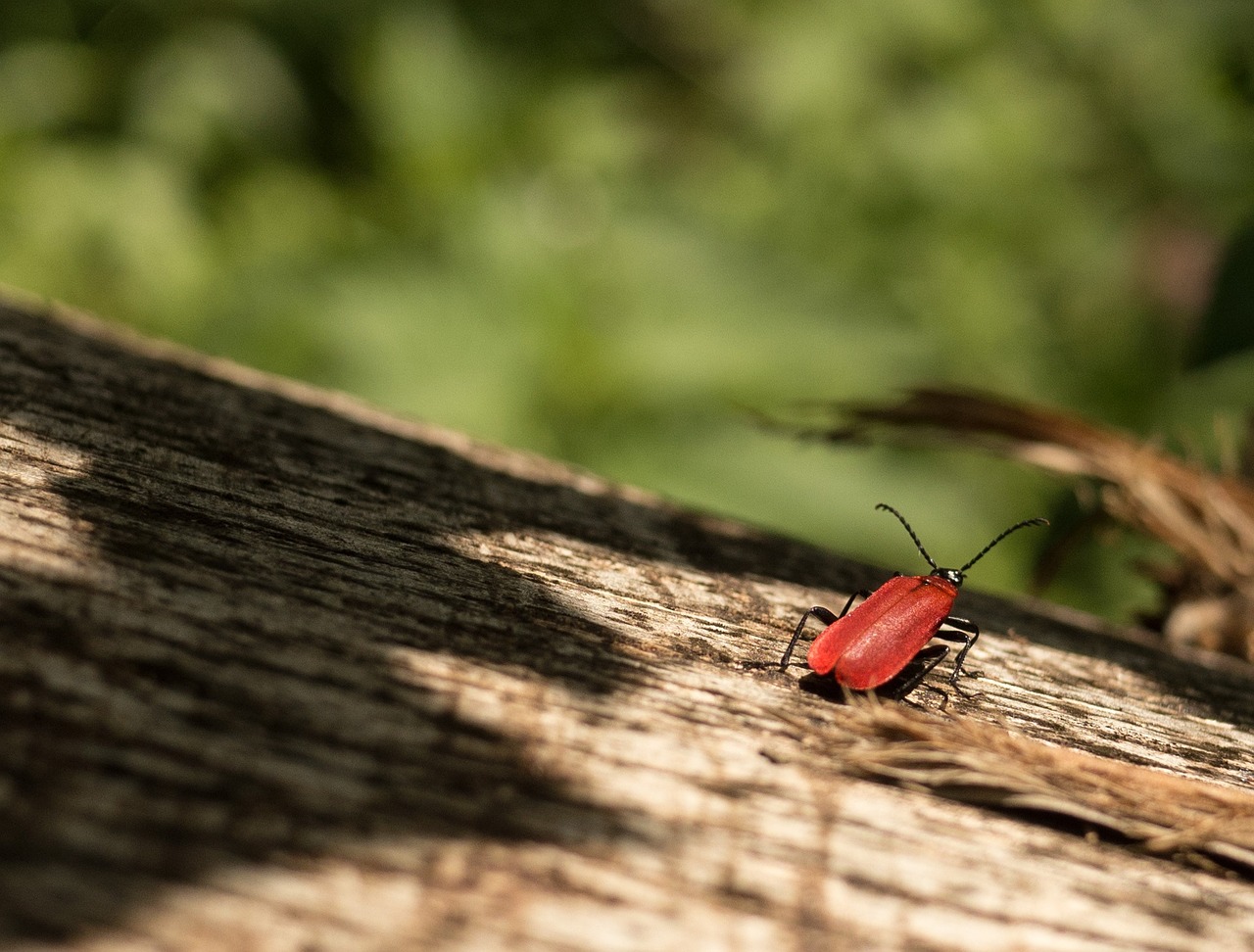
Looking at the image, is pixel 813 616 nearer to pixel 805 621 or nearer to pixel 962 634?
pixel 805 621

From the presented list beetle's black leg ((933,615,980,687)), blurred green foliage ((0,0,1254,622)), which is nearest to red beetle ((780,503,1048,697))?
beetle's black leg ((933,615,980,687))

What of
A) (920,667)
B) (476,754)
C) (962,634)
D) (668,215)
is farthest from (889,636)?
(668,215)

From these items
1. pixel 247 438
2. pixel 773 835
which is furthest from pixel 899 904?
pixel 247 438

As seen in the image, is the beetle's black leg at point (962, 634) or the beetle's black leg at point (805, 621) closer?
the beetle's black leg at point (805, 621)

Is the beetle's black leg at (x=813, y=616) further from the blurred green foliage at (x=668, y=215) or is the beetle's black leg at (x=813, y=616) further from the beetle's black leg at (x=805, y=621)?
the blurred green foliage at (x=668, y=215)

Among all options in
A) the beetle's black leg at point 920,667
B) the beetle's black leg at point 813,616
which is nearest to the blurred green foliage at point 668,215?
the beetle's black leg at point 813,616

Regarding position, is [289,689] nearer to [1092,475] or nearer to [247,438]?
[247,438]
